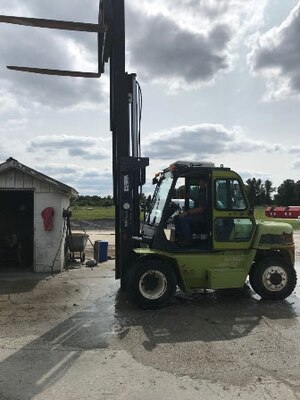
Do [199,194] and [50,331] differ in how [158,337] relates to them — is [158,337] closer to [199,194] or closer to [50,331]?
[50,331]

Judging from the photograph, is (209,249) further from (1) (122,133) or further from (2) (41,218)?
(2) (41,218)

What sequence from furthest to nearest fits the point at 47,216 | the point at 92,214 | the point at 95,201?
the point at 95,201
the point at 92,214
the point at 47,216

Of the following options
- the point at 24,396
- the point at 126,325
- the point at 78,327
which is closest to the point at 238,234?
the point at 126,325

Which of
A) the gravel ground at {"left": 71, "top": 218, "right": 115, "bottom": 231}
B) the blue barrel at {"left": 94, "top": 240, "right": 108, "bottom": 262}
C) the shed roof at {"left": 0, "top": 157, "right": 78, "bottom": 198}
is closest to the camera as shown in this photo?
the shed roof at {"left": 0, "top": 157, "right": 78, "bottom": 198}

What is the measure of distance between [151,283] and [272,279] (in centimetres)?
249

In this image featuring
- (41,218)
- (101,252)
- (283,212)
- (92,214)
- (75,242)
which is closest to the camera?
(41,218)

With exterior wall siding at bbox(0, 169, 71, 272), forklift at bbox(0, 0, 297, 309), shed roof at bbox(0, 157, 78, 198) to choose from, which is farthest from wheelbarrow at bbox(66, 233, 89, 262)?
forklift at bbox(0, 0, 297, 309)

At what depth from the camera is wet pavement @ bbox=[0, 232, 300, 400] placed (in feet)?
16.4

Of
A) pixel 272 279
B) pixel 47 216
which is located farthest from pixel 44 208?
pixel 272 279

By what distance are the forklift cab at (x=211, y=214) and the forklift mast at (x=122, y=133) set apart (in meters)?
0.63

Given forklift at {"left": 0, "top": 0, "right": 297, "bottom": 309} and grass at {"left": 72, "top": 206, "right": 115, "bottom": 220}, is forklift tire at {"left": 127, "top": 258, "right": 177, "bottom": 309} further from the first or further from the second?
grass at {"left": 72, "top": 206, "right": 115, "bottom": 220}

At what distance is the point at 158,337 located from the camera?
269 inches

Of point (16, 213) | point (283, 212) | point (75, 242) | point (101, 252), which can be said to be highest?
point (283, 212)

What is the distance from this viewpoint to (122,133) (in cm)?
956
